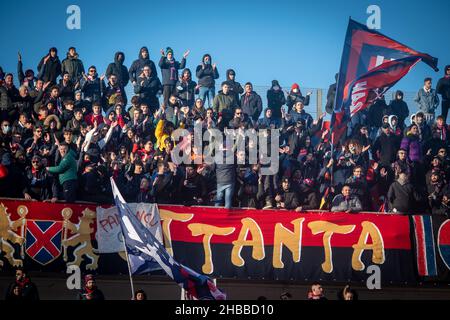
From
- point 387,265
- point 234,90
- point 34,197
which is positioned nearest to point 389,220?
point 387,265

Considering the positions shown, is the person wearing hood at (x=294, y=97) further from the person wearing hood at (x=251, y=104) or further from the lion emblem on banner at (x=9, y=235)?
the lion emblem on banner at (x=9, y=235)

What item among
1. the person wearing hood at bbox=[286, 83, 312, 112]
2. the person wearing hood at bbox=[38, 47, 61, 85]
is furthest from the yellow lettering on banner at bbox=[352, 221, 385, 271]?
the person wearing hood at bbox=[38, 47, 61, 85]

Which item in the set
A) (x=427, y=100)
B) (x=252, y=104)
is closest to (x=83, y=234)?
(x=252, y=104)

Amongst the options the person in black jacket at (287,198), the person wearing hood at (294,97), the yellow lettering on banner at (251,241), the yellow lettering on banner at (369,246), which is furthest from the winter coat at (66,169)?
the person wearing hood at (294,97)

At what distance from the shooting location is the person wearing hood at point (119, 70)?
63.1ft

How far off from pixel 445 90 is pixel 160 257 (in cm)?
1123

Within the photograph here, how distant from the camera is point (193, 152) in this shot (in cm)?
1684

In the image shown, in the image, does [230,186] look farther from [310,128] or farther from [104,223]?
[310,128]

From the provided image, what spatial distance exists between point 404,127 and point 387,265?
4998 millimetres

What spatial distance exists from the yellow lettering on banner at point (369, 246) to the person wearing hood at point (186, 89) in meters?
5.83

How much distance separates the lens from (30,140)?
1686cm

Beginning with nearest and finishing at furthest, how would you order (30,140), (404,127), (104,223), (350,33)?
(104,223)
(30,140)
(350,33)
(404,127)

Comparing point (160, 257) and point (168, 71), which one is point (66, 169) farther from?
point (168, 71)

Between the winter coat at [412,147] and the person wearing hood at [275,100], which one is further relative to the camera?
the person wearing hood at [275,100]
